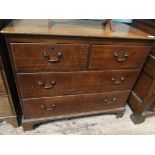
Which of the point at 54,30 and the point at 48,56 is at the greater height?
the point at 54,30

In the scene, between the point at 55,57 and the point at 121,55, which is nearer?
the point at 55,57

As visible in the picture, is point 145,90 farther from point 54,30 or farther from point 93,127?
point 54,30

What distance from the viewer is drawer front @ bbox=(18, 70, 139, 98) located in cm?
97

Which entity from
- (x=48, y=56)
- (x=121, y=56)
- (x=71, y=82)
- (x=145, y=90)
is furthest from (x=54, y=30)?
(x=145, y=90)

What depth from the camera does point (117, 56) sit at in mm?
991

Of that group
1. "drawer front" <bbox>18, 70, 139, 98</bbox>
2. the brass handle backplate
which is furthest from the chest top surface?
"drawer front" <bbox>18, 70, 139, 98</bbox>

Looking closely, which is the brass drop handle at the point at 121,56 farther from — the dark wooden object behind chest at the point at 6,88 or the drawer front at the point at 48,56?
the dark wooden object behind chest at the point at 6,88

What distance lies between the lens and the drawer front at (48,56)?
0.83 meters

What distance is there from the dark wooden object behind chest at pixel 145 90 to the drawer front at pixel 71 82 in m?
0.15

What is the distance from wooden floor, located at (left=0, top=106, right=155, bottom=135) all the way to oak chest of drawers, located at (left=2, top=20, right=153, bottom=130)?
122 mm

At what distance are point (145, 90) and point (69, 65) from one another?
71cm
